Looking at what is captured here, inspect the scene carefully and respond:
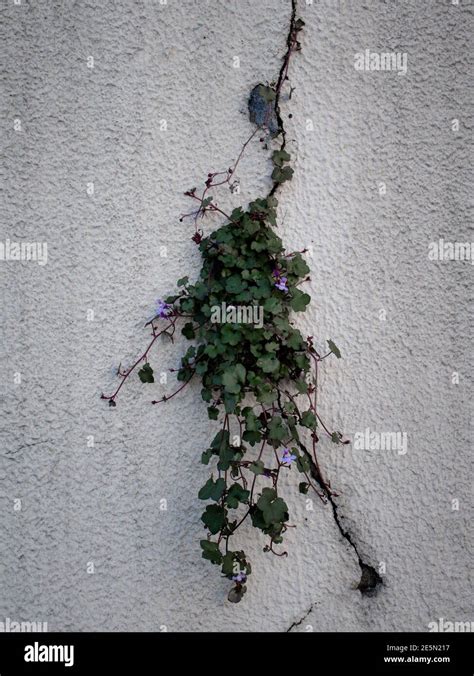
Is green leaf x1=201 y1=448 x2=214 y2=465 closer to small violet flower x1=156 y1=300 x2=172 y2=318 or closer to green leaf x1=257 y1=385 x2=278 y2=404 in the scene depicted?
green leaf x1=257 y1=385 x2=278 y2=404

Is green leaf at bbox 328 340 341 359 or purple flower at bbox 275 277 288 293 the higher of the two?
purple flower at bbox 275 277 288 293

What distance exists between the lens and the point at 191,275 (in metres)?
1.67

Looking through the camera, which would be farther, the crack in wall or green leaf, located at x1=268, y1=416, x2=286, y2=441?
the crack in wall

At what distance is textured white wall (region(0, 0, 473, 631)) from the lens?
1.65m

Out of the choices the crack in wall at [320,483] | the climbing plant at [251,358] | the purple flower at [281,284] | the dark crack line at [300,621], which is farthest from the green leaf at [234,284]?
the dark crack line at [300,621]

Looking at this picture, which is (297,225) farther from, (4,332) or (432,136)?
(4,332)

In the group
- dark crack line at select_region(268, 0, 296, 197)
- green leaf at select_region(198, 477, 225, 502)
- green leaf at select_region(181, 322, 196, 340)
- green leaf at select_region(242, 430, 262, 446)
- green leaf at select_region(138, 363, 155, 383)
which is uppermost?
dark crack line at select_region(268, 0, 296, 197)

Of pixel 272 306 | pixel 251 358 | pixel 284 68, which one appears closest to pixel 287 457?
pixel 251 358

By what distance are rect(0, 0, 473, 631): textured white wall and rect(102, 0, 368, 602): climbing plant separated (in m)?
0.05

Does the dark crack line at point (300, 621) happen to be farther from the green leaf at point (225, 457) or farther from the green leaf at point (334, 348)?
the green leaf at point (334, 348)

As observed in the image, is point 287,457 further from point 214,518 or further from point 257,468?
point 214,518

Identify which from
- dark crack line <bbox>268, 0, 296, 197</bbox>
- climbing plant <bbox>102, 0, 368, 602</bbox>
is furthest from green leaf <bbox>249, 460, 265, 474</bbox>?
dark crack line <bbox>268, 0, 296, 197</bbox>

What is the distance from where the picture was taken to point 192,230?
1.67 meters
